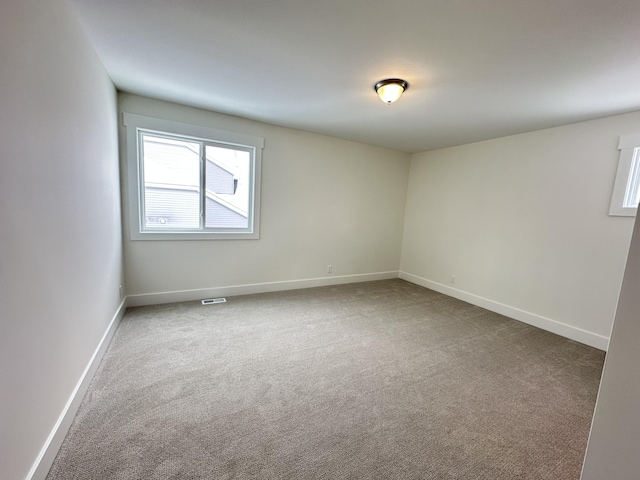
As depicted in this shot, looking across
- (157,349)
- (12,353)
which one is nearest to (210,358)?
(157,349)

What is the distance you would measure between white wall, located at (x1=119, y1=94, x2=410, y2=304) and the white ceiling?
0.86 m

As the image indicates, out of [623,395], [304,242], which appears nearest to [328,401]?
[623,395]

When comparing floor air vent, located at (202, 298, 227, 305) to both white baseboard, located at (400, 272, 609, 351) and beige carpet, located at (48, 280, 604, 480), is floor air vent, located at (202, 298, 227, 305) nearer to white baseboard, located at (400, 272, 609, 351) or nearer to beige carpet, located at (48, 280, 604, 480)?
beige carpet, located at (48, 280, 604, 480)

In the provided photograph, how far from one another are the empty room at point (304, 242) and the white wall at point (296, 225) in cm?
4

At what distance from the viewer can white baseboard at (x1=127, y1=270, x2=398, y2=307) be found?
330 cm

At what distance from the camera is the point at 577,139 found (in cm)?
297

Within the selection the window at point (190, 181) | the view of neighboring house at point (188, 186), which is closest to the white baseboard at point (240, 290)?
the window at point (190, 181)

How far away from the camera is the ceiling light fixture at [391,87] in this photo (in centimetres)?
226

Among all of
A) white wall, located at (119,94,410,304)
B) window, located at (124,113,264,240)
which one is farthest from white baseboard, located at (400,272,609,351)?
window, located at (124,113,264,240)

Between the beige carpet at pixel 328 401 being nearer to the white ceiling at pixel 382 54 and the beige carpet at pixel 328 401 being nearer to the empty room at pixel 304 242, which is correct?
the empty room at pixel 304 242

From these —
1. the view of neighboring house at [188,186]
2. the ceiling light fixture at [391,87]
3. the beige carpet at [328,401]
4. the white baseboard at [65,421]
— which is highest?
the ceiling light fixture at [391,87]

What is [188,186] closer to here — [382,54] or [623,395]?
[382,54]

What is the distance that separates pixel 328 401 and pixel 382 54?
2.54 metres

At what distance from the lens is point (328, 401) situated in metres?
1.83
